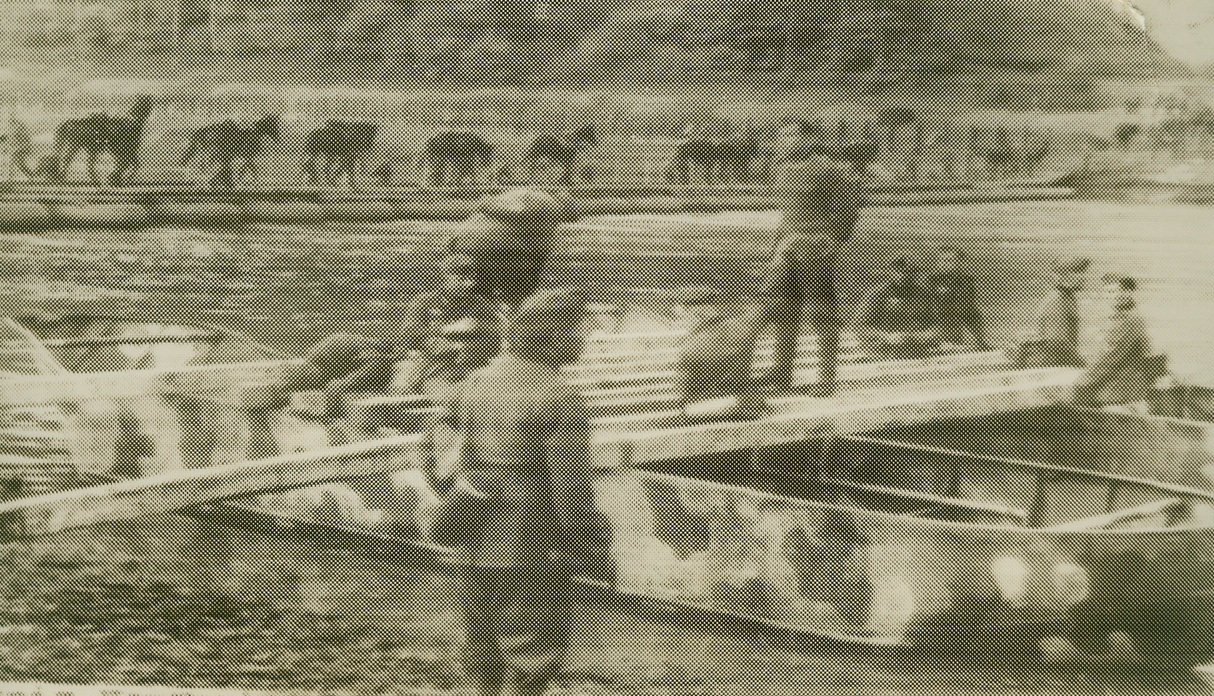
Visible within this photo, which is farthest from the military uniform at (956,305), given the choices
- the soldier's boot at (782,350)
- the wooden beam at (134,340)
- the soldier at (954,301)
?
the wooden beam at (134,340)

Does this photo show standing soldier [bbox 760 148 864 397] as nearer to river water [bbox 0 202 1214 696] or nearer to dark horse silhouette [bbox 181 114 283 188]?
river water [bbox 0 202 1214 696]

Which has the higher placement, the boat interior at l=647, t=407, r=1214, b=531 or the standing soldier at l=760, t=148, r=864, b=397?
the standing soldier at l=760, t=148, r=864, b=397

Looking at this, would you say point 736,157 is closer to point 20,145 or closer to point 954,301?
point 954,301

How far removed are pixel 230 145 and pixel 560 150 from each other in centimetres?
55

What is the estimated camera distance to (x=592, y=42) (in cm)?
169

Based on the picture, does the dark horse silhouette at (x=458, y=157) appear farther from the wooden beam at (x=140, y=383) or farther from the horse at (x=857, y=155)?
the horse at (x=857, y=155)

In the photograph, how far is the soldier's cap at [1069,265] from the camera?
5.59 ft

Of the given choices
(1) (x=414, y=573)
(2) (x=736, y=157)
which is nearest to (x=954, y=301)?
(2) (x=736, y=157)

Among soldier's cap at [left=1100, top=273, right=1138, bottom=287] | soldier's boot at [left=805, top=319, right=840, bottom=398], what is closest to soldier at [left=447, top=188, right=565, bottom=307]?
soldier's boot at [left=805, top=319, right=840, bottom=398]

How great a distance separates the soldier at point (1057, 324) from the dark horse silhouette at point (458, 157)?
953mm

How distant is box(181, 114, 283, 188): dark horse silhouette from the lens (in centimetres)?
170

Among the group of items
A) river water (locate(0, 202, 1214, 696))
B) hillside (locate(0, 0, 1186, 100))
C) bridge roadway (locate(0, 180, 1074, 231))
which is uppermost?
hillside (locate(0, 0, 1186, 100))

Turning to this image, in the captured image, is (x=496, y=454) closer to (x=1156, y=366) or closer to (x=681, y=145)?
(x=681, y=145)

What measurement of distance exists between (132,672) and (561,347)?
895mm
